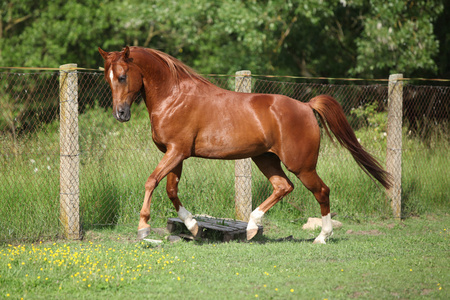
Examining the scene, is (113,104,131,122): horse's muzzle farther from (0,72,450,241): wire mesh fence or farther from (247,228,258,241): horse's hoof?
(247,228,258,241): horse's hoof

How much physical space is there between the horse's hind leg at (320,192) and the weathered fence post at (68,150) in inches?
115

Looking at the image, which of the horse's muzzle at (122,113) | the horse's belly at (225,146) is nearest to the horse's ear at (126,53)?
the horse's muzzle at (122,113)

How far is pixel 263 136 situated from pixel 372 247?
6.36ft

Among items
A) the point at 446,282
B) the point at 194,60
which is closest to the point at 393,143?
the point at 446,282

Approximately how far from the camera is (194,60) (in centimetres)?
2127

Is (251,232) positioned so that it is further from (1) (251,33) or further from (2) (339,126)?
(1) (251,33)

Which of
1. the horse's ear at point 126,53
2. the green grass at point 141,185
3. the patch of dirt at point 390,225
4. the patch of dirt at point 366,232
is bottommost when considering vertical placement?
the patch of dirt at point 390,225

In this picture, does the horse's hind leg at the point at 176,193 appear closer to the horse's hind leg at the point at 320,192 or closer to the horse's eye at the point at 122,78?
the horse's eye at the point at 122,78

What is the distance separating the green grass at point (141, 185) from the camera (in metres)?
6.66

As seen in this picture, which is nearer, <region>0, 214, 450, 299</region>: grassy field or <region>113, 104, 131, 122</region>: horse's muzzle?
<region>0, 214, 450, 299</region>: grassy field

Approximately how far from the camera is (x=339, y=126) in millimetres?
6504

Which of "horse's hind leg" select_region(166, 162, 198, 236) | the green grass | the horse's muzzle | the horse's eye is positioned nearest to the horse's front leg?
"horse's hind leg" select_region(166, 162, 198, 236)

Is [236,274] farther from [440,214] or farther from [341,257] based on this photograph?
[440,214]

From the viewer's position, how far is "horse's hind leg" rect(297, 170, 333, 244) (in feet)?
20.4
